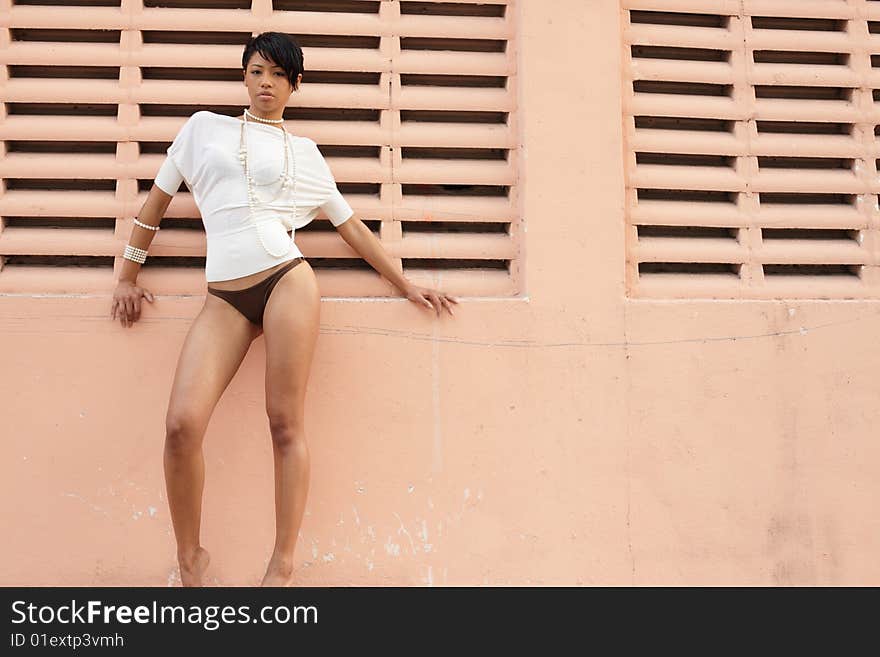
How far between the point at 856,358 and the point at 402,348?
2.04 m

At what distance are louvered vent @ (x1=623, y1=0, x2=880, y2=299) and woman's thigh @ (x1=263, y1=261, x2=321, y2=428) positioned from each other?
59.0 inches

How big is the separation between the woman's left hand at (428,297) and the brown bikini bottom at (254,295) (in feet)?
1.77

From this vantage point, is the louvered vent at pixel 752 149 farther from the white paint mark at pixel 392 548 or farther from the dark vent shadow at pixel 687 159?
the white paint mark at pixel 392 548

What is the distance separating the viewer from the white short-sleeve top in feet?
12.5

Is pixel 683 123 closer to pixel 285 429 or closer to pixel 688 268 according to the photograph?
→ pixel 688 268

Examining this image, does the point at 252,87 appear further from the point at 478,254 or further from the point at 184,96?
the point at 478,254

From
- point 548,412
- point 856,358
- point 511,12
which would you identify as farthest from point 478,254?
point 856,358

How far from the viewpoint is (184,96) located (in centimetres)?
423

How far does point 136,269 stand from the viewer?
4051 millimetres

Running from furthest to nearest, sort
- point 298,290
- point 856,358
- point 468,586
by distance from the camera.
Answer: point 856,358
point 468,586
point 298,290

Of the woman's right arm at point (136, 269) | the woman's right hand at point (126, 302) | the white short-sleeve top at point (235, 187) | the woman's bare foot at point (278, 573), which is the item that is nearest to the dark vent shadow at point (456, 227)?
the white short-sleeve top at point (235, 187)

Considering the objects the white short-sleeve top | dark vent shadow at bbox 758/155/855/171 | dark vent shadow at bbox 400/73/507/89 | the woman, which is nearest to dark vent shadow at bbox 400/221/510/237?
the woman

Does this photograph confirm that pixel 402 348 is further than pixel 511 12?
No

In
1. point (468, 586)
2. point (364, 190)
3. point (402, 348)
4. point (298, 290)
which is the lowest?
point (468, 586)
